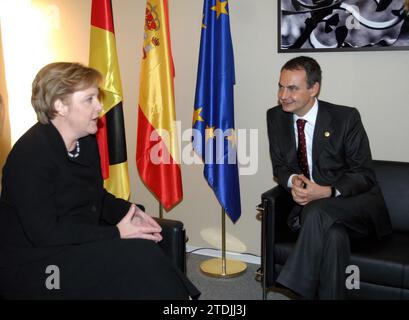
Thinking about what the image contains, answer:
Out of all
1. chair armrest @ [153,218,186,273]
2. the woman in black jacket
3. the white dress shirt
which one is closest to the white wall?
the white dress shirt

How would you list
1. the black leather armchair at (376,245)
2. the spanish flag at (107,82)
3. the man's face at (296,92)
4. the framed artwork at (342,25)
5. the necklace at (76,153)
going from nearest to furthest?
the necklace at (76,153)
the black leather armchair at (376,245)
the man's face at (296,92)
the framed artwork at (342,25)
the spanish flag at (107,82)

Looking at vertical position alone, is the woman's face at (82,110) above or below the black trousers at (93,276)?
above

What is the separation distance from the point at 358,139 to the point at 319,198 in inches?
16.9

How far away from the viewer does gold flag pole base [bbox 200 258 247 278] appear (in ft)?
11.3

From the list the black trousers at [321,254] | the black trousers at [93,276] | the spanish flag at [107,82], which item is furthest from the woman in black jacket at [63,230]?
the spanish flag at [107,82]

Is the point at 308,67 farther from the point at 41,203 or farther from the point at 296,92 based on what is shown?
the point at 41,203

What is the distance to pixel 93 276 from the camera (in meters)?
2.00

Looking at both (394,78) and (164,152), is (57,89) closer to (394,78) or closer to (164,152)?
(164,152)

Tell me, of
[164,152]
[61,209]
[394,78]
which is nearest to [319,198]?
[394,78]

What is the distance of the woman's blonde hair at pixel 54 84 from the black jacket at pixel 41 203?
3.4 inches

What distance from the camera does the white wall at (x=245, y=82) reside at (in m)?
3.14

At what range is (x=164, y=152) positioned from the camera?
3.43m

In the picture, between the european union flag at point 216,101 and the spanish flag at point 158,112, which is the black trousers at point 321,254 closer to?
the european union flag at point 216,101
